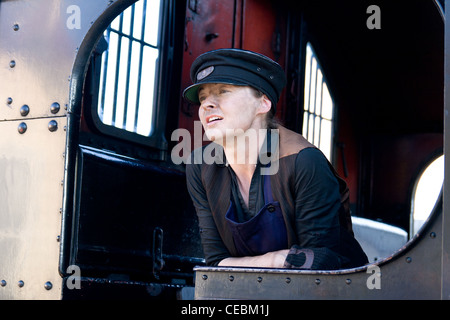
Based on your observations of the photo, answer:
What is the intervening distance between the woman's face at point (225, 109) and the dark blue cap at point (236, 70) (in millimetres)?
42

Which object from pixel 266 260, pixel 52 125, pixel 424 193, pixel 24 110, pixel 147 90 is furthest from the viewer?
pixel 424 193

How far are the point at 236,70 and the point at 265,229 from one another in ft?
2.10

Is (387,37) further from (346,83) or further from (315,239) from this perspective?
(315,239)

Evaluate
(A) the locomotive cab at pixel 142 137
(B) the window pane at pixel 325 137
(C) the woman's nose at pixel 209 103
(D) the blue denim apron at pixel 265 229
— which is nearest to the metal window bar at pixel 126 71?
(A) the locomotive cab at pixel 142 137

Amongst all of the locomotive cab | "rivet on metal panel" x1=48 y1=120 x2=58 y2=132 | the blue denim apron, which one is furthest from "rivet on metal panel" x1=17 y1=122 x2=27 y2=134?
the blue denim apron

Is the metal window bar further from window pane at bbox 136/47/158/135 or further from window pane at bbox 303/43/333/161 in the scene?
window pane at bbox 303/43/333/161

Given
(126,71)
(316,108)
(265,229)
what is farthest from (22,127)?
(316,108)

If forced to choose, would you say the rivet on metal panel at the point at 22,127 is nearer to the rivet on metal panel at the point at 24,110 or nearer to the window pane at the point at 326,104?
the rivet on metal panel at the point at 24,110

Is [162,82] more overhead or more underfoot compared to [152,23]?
more underfoot

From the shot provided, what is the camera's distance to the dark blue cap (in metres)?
2.56

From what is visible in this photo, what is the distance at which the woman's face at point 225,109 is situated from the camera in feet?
8.39

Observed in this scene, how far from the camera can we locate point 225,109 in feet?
8.45

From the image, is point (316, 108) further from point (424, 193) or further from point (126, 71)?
point (126, 71)

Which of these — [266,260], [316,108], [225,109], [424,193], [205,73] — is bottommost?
[266,260]
